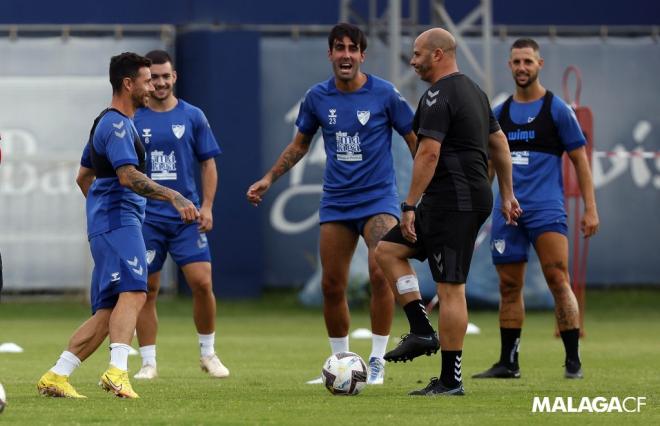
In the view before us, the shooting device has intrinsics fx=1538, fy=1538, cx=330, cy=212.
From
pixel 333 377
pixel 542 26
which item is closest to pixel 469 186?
pixel 333 377

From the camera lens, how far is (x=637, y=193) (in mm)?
23234

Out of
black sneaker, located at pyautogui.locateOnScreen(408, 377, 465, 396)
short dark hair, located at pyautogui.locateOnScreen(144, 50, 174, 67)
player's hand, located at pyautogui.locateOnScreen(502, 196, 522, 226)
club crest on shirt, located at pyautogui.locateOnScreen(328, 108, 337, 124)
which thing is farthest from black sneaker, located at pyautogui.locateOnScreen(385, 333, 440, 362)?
short dark hair, located at pyautogui.locateOnScreen(144, 50, 174, 67)

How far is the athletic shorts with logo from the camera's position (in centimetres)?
949

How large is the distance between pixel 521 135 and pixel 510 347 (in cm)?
163

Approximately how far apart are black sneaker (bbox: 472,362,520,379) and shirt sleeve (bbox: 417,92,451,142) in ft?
9.03

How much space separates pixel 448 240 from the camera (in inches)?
374

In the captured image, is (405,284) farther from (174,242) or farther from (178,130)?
(178,130)

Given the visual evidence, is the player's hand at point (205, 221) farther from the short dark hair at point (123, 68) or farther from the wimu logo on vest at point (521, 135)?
the wimu logo on vest at point (521, 135)

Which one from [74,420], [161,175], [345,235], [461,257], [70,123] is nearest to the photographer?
[74,420]

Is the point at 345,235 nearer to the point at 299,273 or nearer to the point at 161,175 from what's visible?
the point at 161,175

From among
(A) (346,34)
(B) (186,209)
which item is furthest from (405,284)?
(A) (346,34)

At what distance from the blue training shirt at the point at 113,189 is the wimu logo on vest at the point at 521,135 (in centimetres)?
345

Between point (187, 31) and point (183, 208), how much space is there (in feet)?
45.3

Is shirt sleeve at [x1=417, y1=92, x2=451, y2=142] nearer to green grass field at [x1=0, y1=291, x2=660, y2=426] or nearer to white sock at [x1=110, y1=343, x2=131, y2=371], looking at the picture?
green grass field at [x1=0, y1=291, x2=660, y2=426]
